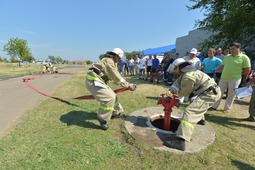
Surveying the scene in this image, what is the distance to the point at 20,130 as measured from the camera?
3641 mm

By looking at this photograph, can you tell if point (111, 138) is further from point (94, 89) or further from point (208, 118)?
point (208, 118)

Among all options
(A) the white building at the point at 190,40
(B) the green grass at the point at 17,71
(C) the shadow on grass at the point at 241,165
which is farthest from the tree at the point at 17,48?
(C) the shadow on grass at the point at 241,165

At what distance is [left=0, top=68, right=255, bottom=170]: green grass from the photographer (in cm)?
270

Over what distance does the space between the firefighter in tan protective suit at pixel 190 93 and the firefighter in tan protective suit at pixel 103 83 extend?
115cm

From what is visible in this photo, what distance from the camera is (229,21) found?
9.66 m

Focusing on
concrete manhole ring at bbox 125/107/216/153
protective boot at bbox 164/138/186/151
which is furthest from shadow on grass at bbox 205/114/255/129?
protective boot at bbox 164/138/186/151

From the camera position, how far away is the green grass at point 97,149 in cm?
270

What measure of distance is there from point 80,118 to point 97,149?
1452 millimetres

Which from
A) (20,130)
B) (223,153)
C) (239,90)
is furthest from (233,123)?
(20,130)

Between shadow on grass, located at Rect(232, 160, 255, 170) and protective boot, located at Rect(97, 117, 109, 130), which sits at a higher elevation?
protective boot, located at Rect(97, 117, 109, 130)

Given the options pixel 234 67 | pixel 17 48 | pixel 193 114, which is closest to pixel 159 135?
pixel 193 114

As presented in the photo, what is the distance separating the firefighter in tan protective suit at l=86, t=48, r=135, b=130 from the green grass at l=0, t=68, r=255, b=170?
1.24 ft

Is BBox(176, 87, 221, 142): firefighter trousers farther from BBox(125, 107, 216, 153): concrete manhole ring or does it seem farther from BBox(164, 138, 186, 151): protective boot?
BBox(125, 107, 216, 153): concrete manhole ring

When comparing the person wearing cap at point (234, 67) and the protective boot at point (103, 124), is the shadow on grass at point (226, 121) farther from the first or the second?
the protective boot at point (103, 124)
